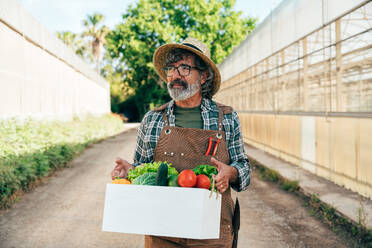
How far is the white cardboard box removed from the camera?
81.3 inches

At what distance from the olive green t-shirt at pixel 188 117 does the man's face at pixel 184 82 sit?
5.3 inches

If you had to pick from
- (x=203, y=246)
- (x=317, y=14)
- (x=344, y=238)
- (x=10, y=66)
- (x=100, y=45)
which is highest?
(x=100, y=45)

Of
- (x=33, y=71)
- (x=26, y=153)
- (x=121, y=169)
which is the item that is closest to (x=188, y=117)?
(x=121, y=169)

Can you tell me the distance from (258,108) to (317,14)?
745 cm

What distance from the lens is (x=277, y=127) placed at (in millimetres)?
12758

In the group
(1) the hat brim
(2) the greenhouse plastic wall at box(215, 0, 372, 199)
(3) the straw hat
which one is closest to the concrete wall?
(2) the greenhouse plastic wall at box(215, 0, 372, 199)

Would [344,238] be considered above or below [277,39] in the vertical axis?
below

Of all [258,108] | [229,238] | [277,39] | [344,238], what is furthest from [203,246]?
[258,108]

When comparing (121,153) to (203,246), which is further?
(121,153)

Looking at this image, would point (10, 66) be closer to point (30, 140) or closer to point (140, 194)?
point (30, 140)

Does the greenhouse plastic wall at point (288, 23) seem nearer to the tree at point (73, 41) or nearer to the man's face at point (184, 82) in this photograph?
the man's face at point (184, 82)

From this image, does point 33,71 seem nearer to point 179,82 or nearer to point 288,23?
point 288,23

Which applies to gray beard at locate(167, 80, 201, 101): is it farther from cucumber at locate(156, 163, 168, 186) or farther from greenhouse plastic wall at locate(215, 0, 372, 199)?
greenhouse plastic wall at locate(215, 0, 372, 199)

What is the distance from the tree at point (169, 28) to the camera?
32.2m
